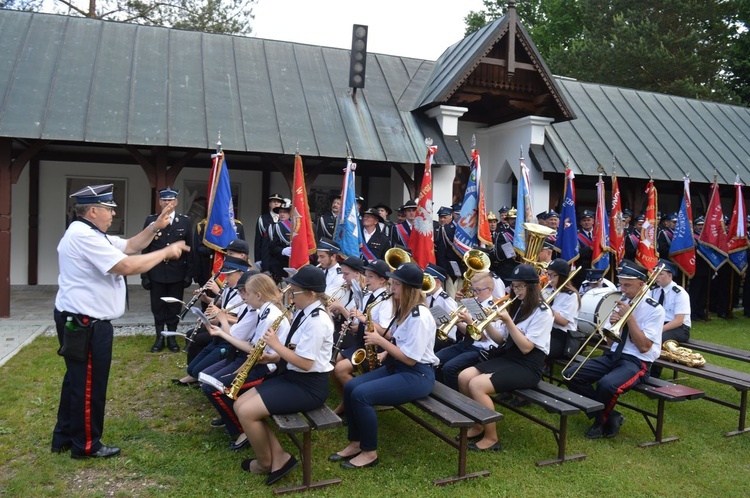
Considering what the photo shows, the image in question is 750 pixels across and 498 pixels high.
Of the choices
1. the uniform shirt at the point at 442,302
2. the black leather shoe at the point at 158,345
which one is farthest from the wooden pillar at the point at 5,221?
the uniform shirt at the point at 442,302

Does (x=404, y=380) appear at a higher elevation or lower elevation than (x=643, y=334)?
lower

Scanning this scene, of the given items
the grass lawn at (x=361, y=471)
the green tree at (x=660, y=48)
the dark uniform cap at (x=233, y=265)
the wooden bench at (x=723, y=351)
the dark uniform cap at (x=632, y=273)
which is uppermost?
the green tree at (x=660, y=48)

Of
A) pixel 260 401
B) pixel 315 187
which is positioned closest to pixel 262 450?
pixel 260 401

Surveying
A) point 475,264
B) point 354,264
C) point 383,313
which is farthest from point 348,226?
point 383,313

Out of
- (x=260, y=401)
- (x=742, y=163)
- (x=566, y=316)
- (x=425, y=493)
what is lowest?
(x=425, y=493)

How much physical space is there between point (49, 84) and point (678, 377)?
36.5ft

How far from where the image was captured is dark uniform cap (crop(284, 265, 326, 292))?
4801mm

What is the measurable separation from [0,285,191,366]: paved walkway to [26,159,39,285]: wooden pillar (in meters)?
0.49

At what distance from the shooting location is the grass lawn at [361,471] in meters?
4.70

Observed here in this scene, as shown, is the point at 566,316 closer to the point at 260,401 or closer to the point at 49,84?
the point at 260,401

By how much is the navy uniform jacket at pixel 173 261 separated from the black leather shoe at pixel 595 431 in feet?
19.7

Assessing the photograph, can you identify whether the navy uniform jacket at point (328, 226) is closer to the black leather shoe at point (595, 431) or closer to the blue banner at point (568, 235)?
the blue banner at point (568, 235)

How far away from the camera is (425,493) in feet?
15.3

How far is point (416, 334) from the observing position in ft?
16.6
